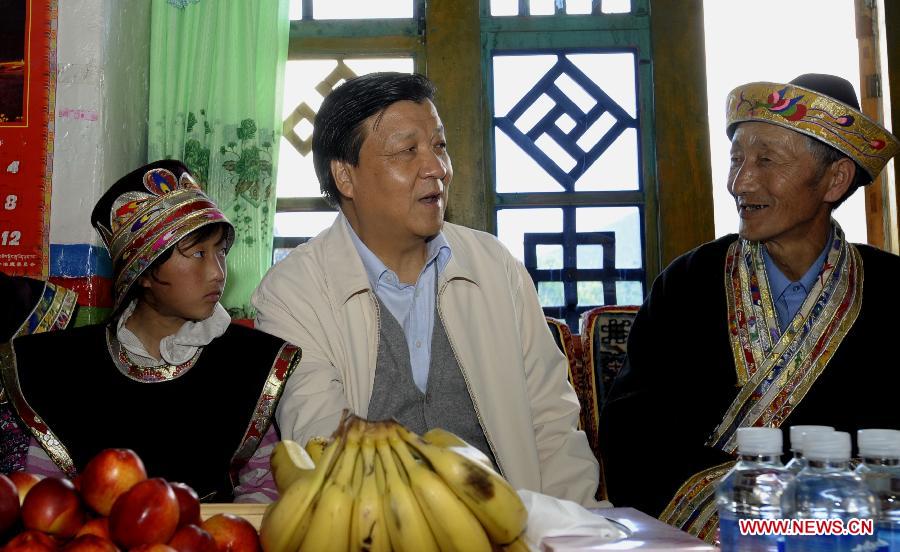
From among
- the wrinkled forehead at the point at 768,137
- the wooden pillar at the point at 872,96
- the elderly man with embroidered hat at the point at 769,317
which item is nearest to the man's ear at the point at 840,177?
the elderly man with embroidered hat at the point at 769,317

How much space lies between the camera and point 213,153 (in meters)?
3.57

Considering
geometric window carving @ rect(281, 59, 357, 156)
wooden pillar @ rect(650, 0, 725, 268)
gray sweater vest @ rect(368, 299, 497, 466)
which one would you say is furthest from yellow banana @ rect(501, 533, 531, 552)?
geometric window carving @ rect(281, 59, 357, 156)

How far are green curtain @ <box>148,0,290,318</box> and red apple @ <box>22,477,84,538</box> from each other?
2.56m

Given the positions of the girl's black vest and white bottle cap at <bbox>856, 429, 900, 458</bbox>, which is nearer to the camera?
white bottle cap at <bbox>856, 429, 900, 458</bbox>

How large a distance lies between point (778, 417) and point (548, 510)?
1.43 m

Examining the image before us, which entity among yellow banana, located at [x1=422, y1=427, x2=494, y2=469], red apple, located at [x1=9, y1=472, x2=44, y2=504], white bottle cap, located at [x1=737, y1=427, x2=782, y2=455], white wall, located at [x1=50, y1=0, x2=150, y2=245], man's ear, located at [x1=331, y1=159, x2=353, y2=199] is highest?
white wall, located at [x1=50, y1=0, x2=150, y2=245]

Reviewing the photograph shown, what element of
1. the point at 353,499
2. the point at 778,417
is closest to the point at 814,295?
the point at 778,417

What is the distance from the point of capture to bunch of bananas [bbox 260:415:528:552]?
38.3 inches

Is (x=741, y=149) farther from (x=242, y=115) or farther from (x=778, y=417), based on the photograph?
(x=242, y=115)

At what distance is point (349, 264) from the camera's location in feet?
7.76

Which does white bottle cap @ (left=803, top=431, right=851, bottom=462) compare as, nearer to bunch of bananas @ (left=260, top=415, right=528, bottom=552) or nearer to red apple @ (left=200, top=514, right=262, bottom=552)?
bunch of bananas @ (left=260, top=415, right=528, bottom=552)

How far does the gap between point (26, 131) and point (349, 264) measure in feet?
5.75

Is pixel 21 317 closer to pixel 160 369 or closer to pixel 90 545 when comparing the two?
pixel 160 369

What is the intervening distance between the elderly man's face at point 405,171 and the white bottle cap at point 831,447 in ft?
4.49
